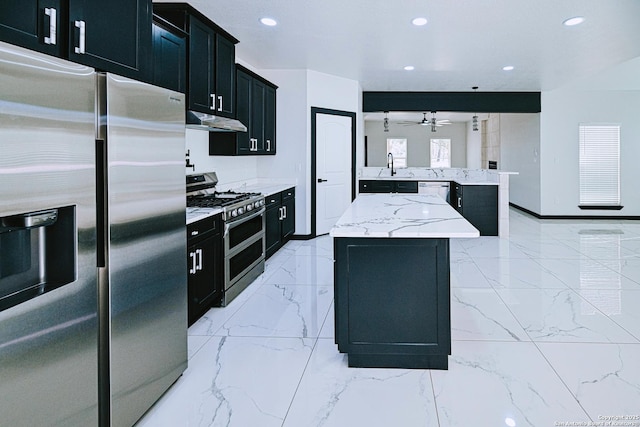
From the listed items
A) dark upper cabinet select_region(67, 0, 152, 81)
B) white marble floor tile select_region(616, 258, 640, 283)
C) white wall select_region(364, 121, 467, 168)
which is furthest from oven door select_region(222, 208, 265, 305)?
white wall select_region(364, 121, 467, 168)

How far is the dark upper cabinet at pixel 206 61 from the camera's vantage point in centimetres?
376

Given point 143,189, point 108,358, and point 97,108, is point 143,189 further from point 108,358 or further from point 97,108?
point 108,358

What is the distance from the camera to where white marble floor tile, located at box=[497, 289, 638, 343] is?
10.5ft

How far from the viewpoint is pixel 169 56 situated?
3467 mm

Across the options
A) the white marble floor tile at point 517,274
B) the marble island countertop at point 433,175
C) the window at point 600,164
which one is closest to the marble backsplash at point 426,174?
the marble island countertop at point 433,175

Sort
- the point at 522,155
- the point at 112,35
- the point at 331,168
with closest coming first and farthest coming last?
the point at 112,35, the point at 331,168, the point at 522,155

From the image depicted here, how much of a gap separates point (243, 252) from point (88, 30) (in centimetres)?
263

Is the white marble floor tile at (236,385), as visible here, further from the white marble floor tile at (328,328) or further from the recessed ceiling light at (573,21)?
the recessed ceiling light at (573,21)

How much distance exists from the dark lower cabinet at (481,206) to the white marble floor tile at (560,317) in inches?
127

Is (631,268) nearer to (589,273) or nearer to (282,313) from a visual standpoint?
(589,273)

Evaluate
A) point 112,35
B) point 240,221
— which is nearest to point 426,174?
point 240,221

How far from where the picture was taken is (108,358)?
6.08 feet

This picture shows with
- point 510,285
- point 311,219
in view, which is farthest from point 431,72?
point 510,285

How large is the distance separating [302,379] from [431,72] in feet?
18.0
